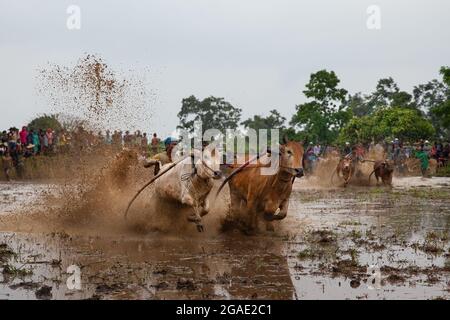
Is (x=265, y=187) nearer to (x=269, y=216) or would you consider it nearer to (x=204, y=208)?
(x=269, y=216)

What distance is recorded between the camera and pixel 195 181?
12023 mm

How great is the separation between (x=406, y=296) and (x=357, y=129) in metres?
39.8

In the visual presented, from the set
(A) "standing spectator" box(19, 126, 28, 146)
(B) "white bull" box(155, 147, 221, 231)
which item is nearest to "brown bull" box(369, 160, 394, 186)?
(A) "standing spectator" box(19, 126, 28, 146)

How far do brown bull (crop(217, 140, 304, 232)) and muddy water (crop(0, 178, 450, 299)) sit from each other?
396mm

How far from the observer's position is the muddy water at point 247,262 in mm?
7750

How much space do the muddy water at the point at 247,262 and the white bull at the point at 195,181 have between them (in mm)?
544

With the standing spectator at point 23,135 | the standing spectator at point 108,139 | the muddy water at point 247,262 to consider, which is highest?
the standing spectator at point 108,139

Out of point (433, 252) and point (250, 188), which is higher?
point (250, 188)

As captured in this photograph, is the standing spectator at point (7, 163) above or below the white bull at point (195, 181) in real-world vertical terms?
below

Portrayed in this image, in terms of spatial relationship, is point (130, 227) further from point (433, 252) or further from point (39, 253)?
point (433, 252)

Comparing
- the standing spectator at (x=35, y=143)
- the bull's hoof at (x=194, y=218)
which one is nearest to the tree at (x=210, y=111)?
the standing spectator at (x=35, y=143)

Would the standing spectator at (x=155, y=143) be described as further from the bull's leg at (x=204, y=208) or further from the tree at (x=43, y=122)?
the tree at (x=43, y=122)
